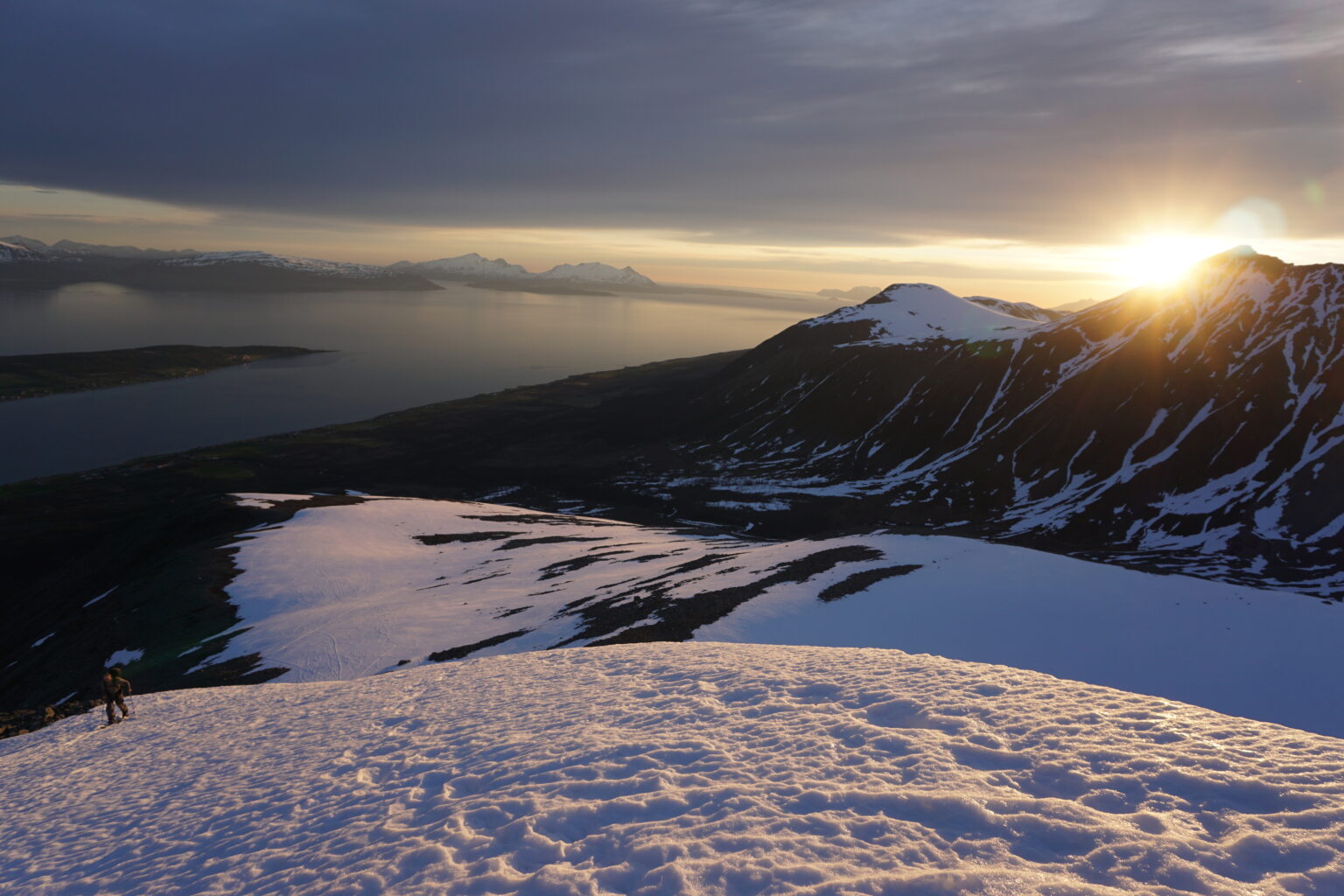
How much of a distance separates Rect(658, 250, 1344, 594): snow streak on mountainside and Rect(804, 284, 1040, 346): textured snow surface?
15.6 ft

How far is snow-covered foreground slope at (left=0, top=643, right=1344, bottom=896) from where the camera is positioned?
850cm

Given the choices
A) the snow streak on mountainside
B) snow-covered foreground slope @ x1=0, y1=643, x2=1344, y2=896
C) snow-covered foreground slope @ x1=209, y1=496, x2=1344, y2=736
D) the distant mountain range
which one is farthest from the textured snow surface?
snow-covered foreground slope @ x1=0, y1=643, x2=1344, y2=896

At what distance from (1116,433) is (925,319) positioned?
252 feet

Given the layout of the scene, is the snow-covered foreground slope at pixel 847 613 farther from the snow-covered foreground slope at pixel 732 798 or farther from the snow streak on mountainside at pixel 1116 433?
the snow streak on mountainside at pixel 1116 433

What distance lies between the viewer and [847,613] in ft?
97.5

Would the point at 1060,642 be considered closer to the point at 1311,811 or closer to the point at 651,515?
the point at 1311,811

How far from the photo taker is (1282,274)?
396 feet

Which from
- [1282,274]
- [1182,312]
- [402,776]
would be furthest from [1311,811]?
[1282,274]

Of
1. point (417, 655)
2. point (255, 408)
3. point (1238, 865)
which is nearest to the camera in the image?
point (1238, 865)

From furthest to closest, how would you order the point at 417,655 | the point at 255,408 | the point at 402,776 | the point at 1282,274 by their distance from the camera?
the point at 255,408, the point at 1282,274, the point at 417,655, the point at 402,776

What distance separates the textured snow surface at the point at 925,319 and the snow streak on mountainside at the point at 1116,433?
4.76 metres

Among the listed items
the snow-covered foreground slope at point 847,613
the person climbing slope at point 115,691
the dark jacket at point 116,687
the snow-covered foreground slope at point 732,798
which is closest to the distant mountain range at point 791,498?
the snow-covered foreground slope at point 847,613

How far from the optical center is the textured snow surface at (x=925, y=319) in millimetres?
156125

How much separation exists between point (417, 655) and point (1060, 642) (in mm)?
30402
